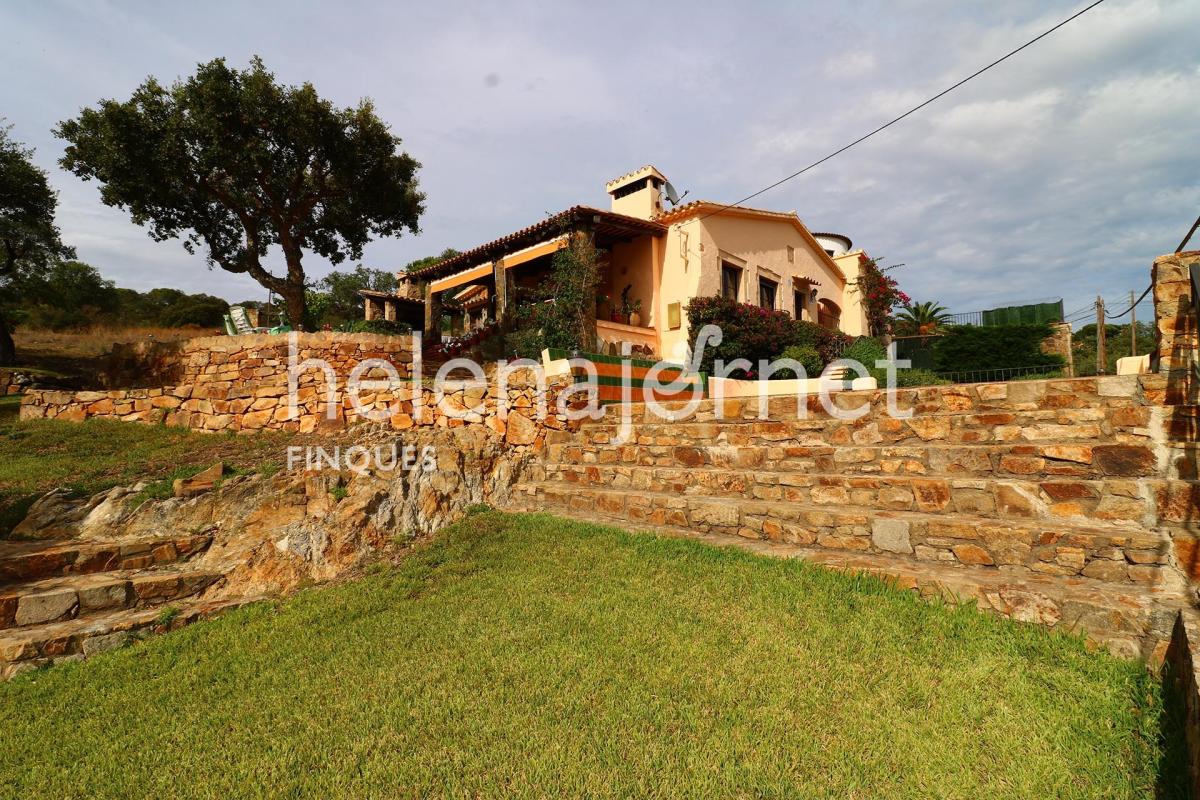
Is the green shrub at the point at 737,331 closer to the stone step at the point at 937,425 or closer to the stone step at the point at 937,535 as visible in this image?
the stone step at the point at 937,425

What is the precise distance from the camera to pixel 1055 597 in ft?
10.4

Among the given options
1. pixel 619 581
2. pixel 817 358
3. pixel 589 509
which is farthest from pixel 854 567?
pixel 817 358

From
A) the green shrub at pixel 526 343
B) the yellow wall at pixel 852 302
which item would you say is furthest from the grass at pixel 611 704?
the yellow wall at pixel 852 302

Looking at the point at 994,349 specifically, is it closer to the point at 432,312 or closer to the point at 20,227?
the point at 432,312

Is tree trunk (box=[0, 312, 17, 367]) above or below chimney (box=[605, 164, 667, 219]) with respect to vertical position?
below

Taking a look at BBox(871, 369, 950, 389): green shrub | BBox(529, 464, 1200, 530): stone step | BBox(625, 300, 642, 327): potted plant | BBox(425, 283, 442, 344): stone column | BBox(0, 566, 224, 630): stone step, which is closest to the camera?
BBox(529, 464, 1200, 530): stone step

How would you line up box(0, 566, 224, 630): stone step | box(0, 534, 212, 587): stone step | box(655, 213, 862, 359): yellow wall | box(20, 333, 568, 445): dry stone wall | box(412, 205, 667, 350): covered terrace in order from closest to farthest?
box(0, 566, 224, 630): stone step
box(0, 534, 212, 587): stone step
box(20, 333, 568, 445): dry stone wall
box(412, 205, 667, 350): covered terrace
box(655, 213, 862, 359): yellow wall

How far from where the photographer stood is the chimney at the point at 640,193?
14.5 metres

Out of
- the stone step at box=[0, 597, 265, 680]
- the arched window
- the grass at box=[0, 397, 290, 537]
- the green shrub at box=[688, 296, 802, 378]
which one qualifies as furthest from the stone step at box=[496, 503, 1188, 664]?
the arched window

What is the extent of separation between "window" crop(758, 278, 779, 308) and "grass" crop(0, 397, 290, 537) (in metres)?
12.7

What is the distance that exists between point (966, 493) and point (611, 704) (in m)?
3.27

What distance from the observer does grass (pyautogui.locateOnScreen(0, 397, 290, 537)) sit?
5797 mm

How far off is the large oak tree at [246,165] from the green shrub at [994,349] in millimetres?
15753

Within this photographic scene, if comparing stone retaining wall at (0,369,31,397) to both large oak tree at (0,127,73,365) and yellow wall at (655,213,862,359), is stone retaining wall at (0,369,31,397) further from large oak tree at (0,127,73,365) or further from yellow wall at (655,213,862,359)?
yellow wall at (655,213,862,359)
